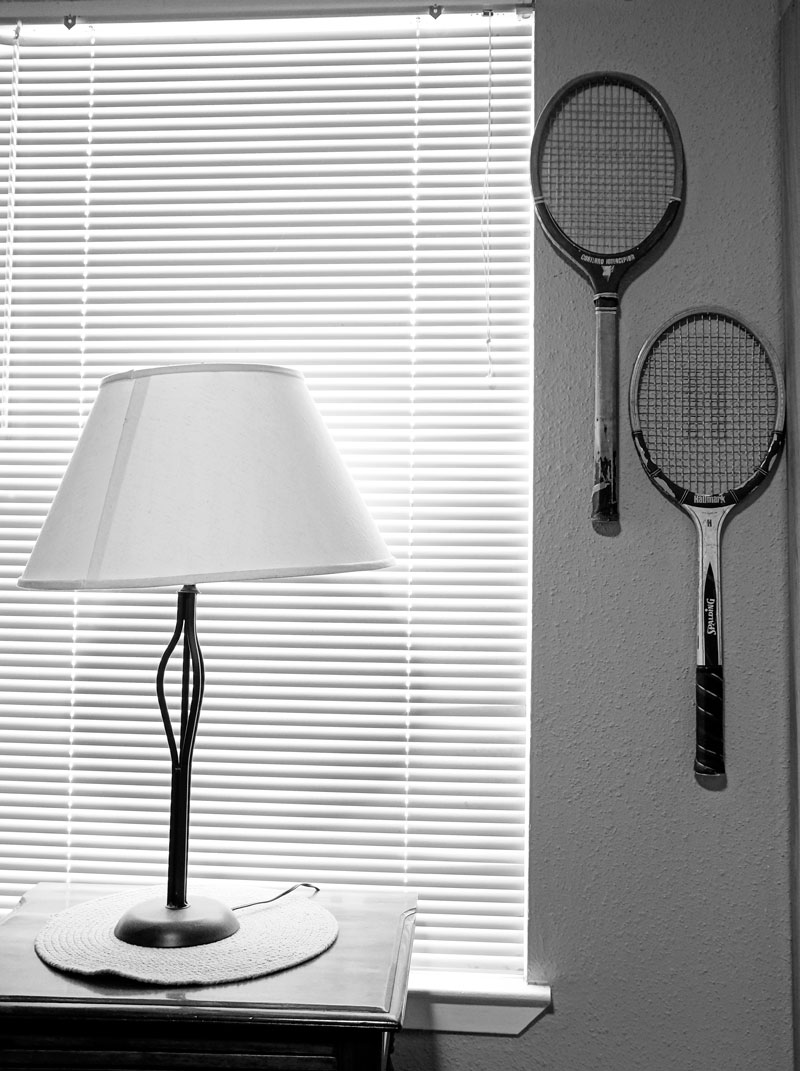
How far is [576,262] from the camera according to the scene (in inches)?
58.9

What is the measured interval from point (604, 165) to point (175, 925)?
1319 millimetres

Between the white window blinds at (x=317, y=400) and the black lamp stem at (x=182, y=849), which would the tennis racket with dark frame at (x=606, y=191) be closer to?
the white window blinds at (x=317, y=400)

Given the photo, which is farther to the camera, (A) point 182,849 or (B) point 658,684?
(B) point 658,684

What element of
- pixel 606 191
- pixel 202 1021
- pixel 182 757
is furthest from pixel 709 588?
pixel 202 1021

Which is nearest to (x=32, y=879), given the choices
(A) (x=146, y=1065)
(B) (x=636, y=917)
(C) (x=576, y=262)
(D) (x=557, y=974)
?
(A) (x=146, y=1065)

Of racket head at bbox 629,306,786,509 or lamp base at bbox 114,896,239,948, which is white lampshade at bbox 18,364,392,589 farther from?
racket head at bbox 629,306,786,509

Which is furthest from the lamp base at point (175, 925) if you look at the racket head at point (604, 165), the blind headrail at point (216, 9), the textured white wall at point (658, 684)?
the blind headrail at point (216, 9)

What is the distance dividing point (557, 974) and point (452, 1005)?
6.9 inches

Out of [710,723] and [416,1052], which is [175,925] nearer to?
[416,1052]

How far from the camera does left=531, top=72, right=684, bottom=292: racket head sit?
1508 millimetres

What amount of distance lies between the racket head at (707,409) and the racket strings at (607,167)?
0.19 m

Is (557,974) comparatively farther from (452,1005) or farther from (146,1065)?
(146,1065)

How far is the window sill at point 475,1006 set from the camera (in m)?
1.47

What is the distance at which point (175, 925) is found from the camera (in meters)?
1.16
